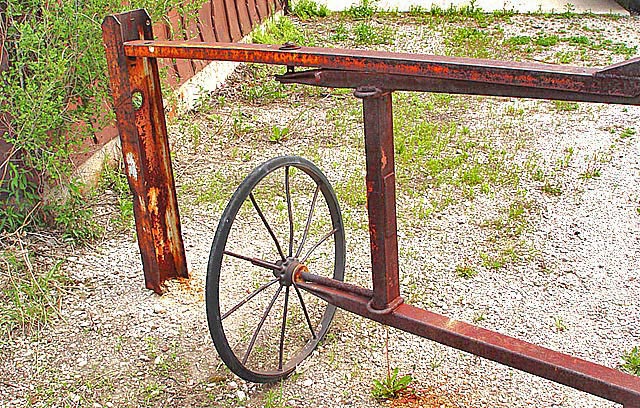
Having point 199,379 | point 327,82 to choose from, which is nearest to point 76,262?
point 199,379

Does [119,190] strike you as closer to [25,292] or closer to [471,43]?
[25,292]

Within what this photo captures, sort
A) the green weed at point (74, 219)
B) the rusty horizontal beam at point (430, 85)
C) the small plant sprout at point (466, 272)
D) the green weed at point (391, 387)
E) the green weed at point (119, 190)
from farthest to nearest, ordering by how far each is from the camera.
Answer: the green weed at point (119, 190) → the green weed at point (74, 219) → the small plant sprout at point (466, 272) → the green weed at point (391, 387) → the rusty horizontal beam at point (430, 85)

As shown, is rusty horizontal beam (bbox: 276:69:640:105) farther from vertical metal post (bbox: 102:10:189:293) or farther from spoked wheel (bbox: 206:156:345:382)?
vertical metal post (bbox: 102:10:189:293)

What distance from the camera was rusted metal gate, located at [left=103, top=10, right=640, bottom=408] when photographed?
83.9 inches

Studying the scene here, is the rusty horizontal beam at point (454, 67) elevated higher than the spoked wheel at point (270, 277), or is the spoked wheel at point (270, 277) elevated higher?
the rusty horizontal beam at point (454, 67)

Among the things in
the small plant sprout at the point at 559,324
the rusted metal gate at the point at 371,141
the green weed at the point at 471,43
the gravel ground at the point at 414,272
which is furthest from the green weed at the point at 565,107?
the rusted metal gate at the point at 371,141

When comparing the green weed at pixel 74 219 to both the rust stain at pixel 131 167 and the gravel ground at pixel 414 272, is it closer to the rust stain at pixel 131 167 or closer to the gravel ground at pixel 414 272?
the gravel ground at pixel 414 272

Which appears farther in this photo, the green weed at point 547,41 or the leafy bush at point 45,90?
the green weed at point 547,41

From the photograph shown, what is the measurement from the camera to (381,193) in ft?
8.32

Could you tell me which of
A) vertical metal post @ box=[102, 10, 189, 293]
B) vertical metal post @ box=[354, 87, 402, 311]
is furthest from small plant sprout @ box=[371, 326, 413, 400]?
vertical metal post @ box=[102, 10, 189, 293]

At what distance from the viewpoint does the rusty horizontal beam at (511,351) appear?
2309 millimetres

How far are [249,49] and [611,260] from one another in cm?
236

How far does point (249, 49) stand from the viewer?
278 cm

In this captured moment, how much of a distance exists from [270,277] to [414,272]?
742 mm
